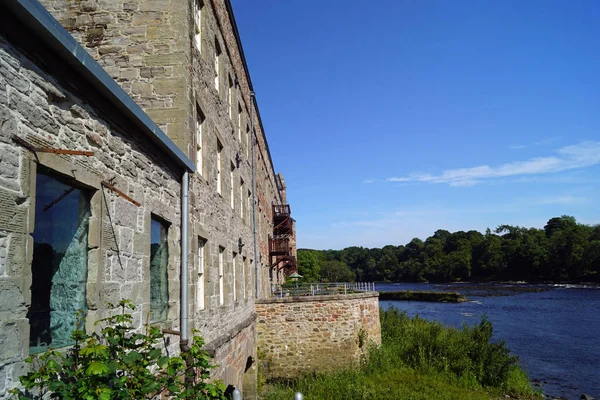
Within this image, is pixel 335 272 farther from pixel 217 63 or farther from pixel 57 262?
pixel 57 262

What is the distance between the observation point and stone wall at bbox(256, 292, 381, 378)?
60.0 feet

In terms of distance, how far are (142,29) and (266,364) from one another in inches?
537

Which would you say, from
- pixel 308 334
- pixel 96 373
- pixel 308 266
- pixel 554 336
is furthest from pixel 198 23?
pixel 308 266

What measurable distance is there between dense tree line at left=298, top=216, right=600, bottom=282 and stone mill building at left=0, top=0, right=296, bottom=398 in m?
44.7

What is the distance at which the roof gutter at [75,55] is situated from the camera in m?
3.30

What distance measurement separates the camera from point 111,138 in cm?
516

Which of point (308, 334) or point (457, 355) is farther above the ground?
point (308, 334)

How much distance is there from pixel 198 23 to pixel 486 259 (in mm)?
110034

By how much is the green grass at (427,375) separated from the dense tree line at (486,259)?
33.8 meters

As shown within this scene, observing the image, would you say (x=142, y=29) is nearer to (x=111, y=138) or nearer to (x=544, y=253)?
(x=111, y=138)

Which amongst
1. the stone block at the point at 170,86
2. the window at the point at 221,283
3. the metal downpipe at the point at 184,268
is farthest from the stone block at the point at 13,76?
the window at the point at 221,283

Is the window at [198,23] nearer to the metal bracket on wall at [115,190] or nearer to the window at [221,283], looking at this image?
the window at [221,283]

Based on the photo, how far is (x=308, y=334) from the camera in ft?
61.4

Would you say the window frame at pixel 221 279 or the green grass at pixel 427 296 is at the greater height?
the window frame at pixel 221 279
